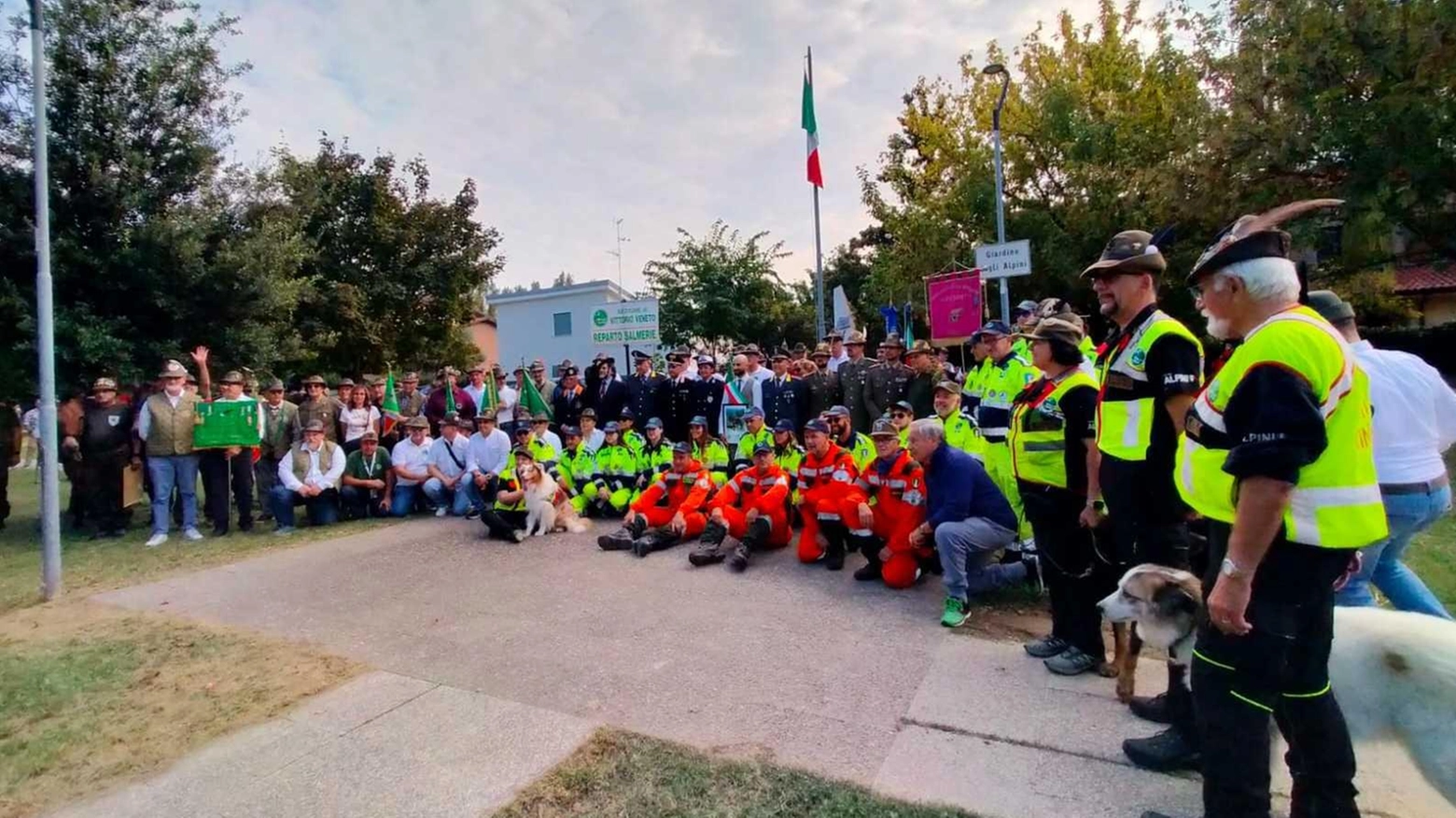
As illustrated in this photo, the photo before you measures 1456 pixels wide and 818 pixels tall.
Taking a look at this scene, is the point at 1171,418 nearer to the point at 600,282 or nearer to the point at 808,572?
the point at 808,572

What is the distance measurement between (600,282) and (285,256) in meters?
18.0

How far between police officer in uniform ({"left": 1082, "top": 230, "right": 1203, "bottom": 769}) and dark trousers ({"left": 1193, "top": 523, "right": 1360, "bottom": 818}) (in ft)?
2.52

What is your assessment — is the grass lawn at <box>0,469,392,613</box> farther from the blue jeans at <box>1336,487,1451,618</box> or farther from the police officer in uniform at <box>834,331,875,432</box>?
the blue jeans at <box>1336,487,1451,618</box>

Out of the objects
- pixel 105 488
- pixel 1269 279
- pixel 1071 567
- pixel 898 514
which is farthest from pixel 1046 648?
pixel 105 488

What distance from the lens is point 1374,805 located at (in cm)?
275

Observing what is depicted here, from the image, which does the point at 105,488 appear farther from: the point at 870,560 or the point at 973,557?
the point at 973,557

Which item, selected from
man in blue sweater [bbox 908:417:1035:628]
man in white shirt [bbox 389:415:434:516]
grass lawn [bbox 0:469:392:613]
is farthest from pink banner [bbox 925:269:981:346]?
grass lawn [bbox 0:469:392:613]

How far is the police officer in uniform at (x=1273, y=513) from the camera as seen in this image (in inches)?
79.3

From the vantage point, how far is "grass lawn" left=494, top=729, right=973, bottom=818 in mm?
2850

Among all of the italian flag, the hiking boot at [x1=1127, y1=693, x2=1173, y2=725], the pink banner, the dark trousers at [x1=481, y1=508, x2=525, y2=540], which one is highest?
the italian flag

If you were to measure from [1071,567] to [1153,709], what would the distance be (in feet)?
2.56

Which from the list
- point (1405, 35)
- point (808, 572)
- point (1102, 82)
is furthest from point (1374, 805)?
point (1102, 82)

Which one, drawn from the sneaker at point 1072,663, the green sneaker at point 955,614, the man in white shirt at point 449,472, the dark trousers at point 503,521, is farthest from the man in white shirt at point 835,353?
the sneaker at point 1072,663

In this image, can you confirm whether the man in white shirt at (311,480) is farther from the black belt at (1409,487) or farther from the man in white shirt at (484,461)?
the black belt at (1409,487)
